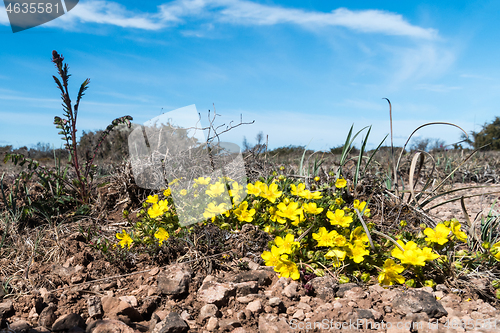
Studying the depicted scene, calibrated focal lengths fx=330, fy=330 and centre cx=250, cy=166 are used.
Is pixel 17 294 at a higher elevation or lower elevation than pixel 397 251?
lower

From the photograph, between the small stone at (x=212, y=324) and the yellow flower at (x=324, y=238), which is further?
the yellow flower at (x=324, y=238)

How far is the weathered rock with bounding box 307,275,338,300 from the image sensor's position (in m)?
2.03

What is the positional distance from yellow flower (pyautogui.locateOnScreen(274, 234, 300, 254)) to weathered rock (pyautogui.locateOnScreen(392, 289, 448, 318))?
2.19 ft

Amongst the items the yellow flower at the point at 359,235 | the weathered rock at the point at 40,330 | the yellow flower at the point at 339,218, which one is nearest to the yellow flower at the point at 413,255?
the yellow flower at the point at 359,235

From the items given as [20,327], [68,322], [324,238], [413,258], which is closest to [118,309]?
[68,322]

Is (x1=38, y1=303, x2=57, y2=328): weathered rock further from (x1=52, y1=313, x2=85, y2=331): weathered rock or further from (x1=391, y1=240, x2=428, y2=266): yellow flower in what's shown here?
(x1=391, y1=240, x2=428, y2=266): yellow flower

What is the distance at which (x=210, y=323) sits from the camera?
181cm

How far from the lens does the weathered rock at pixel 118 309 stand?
1896mm

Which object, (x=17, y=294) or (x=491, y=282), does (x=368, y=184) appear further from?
(x=17, y=294)

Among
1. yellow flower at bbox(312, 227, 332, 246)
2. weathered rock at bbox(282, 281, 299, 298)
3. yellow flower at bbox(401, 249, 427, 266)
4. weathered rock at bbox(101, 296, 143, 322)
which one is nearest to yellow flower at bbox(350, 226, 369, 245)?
yellow flower at bbox(312, 227, 332, 246)

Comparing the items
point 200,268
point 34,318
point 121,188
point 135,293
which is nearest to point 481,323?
point 200,268

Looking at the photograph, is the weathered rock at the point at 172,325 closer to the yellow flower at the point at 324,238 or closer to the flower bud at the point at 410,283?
the yellow flower at the point at 324,238

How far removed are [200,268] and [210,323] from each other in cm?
58

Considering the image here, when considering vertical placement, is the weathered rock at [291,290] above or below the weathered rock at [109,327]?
above
